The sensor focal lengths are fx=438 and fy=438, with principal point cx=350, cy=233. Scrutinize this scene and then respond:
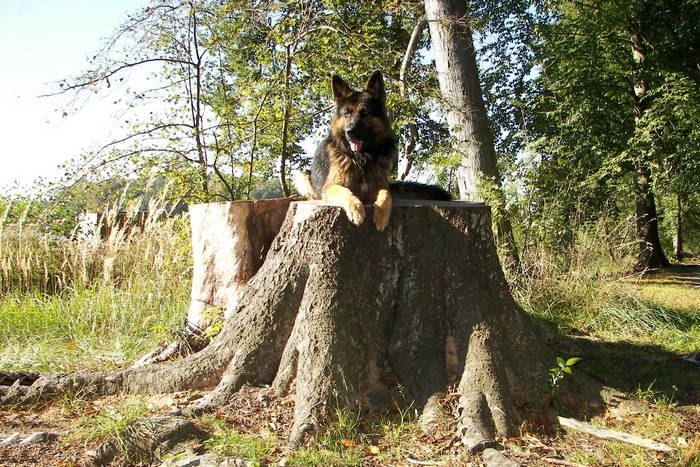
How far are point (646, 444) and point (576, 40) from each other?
48.6ft

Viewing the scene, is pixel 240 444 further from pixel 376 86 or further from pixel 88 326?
pixel 376 86

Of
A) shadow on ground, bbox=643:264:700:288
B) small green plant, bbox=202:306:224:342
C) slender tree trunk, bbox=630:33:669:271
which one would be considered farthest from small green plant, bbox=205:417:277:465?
slender tree trunk, bbox=630:33:669:271

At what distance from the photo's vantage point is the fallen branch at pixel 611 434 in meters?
2.76

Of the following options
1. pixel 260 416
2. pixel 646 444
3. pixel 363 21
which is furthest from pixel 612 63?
pixel 260 416

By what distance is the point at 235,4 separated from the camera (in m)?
6.14

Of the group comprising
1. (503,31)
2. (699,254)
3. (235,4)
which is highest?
(503,31)

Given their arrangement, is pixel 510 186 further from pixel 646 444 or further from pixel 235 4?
pixel 235 4

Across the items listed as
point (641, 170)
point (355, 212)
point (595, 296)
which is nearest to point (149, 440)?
point (355, 212)

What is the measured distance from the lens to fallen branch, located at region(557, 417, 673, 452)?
9.06 feet

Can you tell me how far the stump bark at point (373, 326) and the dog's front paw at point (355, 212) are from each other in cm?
6

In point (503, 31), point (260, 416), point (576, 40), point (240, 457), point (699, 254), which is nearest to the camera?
point (240, 457)

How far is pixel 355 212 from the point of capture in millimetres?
3324

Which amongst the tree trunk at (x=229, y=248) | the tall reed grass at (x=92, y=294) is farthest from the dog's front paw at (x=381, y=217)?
the tall reed grass at (x=92, y=294)

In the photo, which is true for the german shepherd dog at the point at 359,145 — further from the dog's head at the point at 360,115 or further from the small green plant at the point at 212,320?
the small green plant at the point at 212,320
